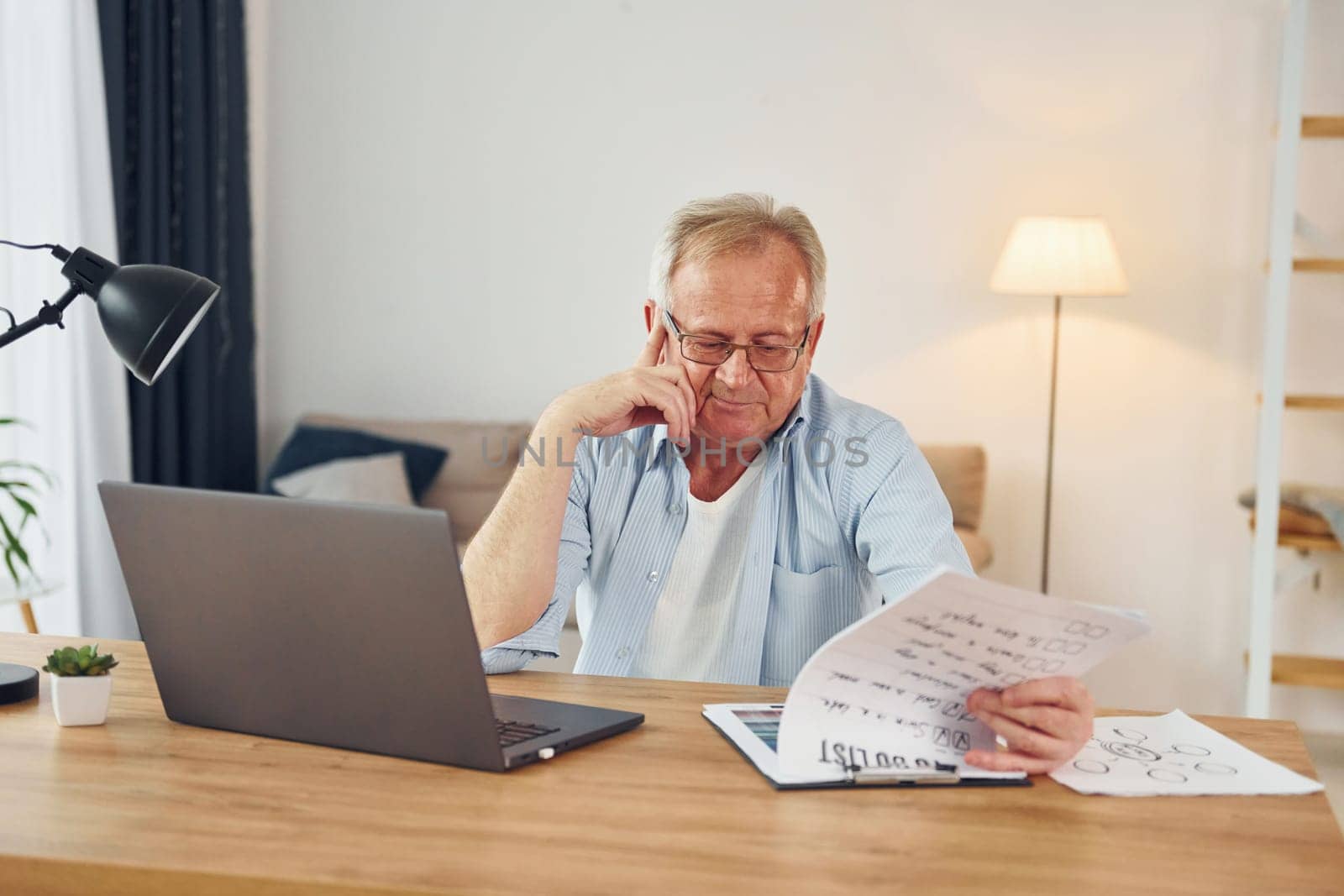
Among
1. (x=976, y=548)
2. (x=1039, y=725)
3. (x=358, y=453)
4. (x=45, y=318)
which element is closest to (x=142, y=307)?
(x=45, y=318)

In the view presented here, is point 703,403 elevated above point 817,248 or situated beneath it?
situated beneath

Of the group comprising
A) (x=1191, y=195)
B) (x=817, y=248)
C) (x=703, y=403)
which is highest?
(x=1191, y=195)

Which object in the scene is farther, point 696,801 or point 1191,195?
point 1191,195

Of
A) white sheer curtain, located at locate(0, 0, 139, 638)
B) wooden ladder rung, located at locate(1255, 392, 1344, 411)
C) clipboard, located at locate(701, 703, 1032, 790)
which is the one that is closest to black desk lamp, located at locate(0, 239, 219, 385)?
clipboard, located at locate(701, 703, 1032, 790)

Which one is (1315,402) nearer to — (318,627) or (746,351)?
(746,351)

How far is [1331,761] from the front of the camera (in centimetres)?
346

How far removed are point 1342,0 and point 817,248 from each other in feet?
8.56

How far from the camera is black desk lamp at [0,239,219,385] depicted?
1296mm

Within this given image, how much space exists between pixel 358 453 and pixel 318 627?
281 cm

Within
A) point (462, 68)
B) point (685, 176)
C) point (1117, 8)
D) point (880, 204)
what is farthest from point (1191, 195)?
point (462, 68)

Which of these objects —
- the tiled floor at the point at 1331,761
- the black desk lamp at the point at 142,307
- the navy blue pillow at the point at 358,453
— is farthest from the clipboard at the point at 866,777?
the navy blue pillow at the point at 358,453

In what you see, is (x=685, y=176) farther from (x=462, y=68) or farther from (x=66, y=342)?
(x=66, y=342)

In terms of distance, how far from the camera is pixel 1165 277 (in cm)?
371

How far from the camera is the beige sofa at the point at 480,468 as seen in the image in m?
3.66
